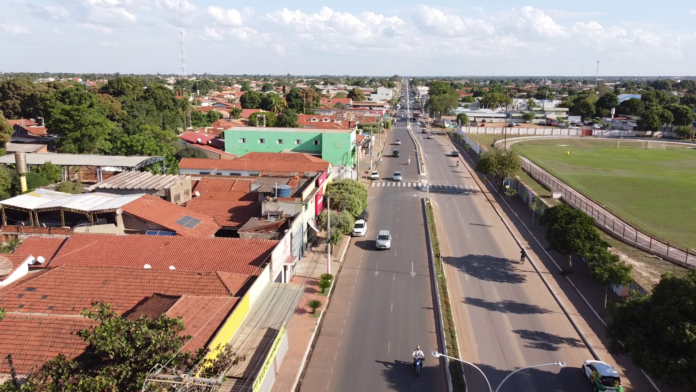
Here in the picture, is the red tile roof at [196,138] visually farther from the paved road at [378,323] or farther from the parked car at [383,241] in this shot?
the parked car at [383,241]

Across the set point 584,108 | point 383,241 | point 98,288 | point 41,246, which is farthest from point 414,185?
point 584,108

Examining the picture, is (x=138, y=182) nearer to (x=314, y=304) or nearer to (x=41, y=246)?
(x=41, y=246)

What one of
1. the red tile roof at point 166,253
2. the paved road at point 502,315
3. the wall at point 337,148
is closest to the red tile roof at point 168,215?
the red tile roof at point 166,253

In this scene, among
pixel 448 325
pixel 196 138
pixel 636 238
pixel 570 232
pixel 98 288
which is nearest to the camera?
pixel 98 288

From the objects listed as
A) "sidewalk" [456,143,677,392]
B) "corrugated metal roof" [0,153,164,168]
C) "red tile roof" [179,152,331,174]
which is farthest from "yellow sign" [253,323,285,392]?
"red tile roof" [179,152,331,174]

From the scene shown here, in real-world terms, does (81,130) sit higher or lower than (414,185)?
higher

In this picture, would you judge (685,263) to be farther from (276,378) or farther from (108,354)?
(108,354)
